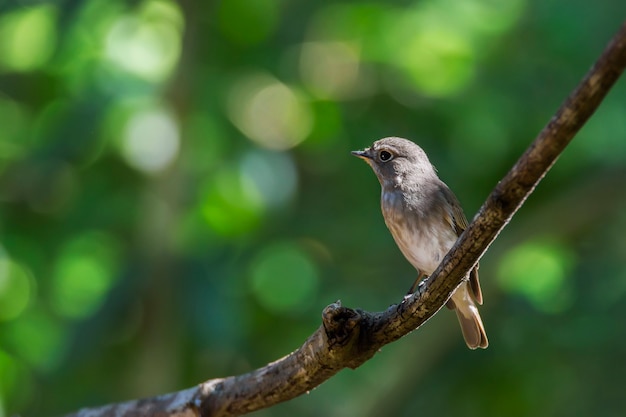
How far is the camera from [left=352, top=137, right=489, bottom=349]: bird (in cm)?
490

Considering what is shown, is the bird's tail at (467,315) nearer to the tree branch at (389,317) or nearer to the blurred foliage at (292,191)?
the tree branch at (389,317)

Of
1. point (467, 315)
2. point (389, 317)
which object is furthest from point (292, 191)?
point (389, 317)

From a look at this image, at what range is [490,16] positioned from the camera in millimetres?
7609

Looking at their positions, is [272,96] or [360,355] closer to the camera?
[360,355]

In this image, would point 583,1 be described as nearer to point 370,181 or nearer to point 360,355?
point 370,181

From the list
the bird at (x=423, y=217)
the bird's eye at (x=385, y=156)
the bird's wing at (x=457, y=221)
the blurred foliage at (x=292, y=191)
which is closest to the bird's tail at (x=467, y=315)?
the bird at (x=423, y=217)

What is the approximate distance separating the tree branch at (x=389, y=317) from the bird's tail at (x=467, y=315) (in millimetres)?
1375

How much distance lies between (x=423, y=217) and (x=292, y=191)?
2.17m

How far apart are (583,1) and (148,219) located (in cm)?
336

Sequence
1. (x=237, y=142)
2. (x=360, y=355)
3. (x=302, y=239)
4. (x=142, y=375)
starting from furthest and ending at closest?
(x=302, y=239)
(x=237, y=142)
(x=142, y=375)
(x=360, y=355)

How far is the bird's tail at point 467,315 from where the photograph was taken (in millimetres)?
5047

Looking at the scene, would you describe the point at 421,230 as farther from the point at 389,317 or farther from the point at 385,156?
the point at 389,317

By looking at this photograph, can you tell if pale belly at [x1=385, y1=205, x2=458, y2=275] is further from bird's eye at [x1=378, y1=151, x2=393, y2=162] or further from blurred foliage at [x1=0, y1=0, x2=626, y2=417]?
blurred foliage at [x1=0, y1=0, x2=626, y2=417]

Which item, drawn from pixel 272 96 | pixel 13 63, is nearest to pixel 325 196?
pixel 272 96
